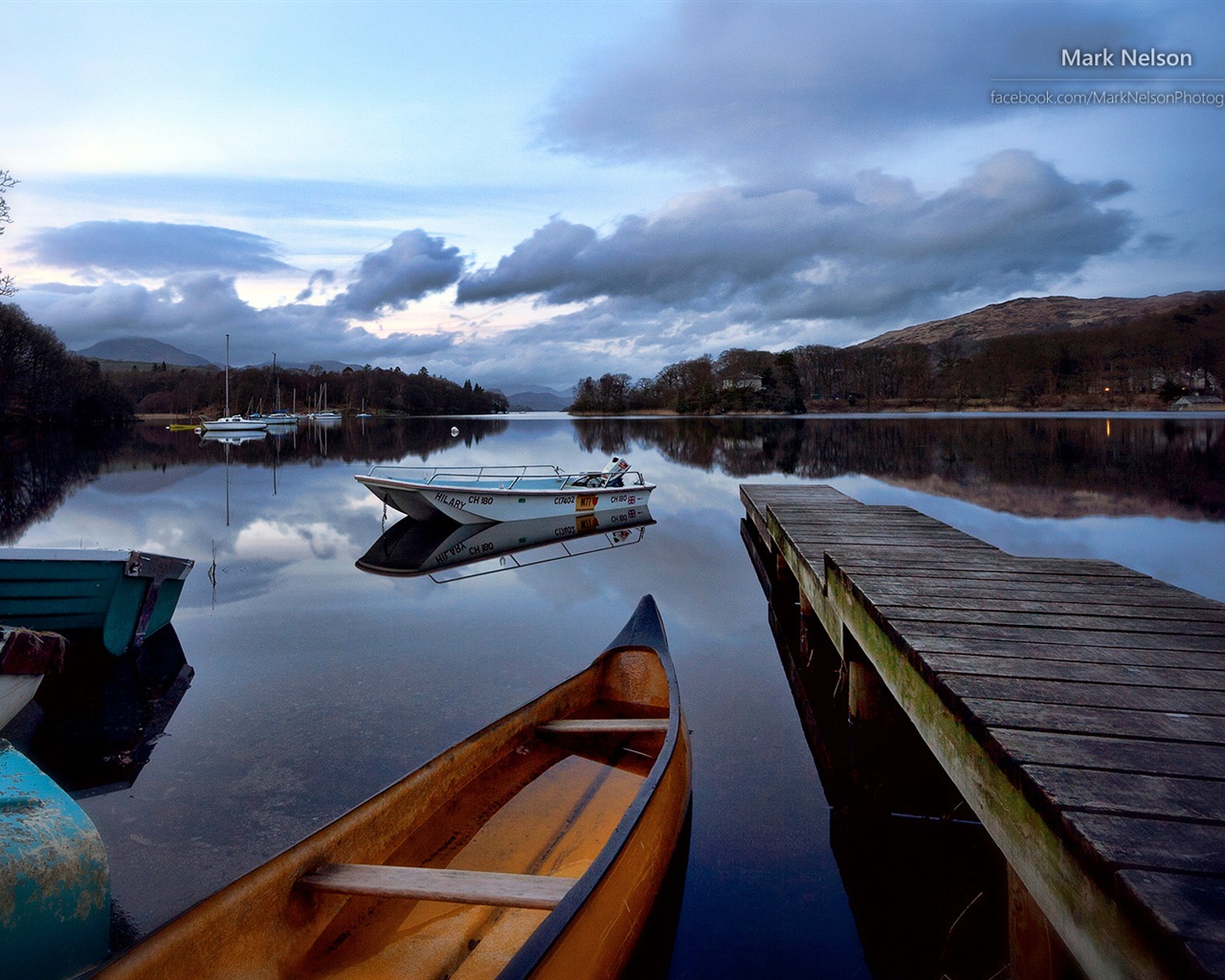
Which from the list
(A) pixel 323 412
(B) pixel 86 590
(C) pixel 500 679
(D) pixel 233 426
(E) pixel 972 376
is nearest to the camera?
(B) pixel 86 590

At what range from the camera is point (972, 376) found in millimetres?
117688

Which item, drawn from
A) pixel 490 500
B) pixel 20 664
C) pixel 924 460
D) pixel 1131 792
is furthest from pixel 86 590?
pixel 924 460

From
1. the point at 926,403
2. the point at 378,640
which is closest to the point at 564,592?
the point at 378,640

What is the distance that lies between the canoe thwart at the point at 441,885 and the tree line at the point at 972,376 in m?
117

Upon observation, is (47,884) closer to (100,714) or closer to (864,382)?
(100,714)

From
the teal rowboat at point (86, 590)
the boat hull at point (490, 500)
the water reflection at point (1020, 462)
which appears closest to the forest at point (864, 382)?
the water reflection at point (1020, 462)

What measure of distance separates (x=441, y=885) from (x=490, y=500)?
47.2ft

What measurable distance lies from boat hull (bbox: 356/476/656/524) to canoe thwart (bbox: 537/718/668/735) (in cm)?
1186

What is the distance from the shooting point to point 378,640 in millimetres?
9586

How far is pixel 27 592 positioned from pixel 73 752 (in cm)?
242

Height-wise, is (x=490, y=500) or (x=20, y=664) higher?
(x=490, y=500)

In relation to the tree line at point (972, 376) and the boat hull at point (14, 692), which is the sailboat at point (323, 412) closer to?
the tree line at point (972, 376)

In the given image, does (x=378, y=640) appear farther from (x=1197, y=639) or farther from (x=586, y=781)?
(x=1197, y=639)

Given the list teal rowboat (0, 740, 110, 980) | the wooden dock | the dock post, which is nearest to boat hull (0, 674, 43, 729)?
teal rowboat (0, 740, 110, 980)
